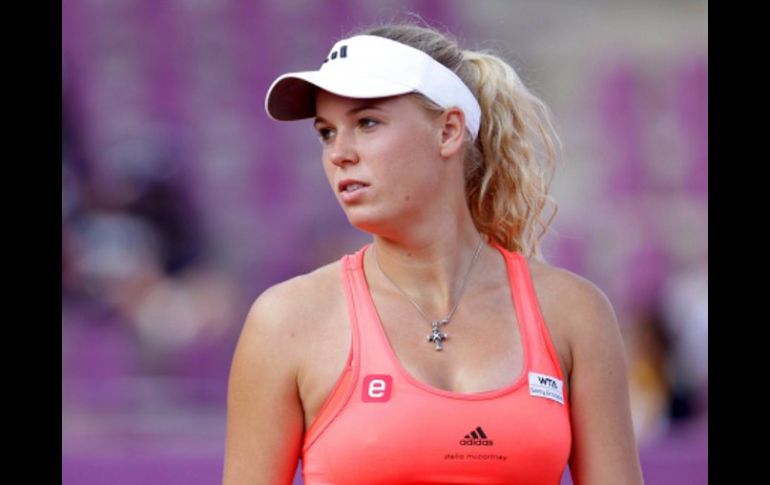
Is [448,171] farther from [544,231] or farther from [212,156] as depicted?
[212,156]

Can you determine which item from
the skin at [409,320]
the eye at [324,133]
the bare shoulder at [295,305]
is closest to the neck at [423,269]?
the skin at [409,320]

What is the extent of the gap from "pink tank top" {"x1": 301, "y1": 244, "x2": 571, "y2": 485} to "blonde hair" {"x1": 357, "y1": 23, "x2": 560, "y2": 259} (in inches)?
17.1

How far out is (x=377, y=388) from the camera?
239cm

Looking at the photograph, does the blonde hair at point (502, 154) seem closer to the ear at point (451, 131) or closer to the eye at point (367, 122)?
the ear at point (451, 131)

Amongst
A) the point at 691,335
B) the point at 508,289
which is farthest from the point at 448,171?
the point at 691,335

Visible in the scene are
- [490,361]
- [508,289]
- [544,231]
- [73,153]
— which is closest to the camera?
[490,361]

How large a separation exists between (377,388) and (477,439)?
0.20 metres

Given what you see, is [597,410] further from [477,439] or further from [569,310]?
[477,439]

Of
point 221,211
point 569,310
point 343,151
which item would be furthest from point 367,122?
point 221,211

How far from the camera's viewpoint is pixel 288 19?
673cm

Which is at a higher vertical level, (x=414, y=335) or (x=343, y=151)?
(x=343, y=151)

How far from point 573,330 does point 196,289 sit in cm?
395

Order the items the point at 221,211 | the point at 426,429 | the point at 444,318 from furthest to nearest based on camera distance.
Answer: the point at 221,211, the point at 444,318, the point at 426,429

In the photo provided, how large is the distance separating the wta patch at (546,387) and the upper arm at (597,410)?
0.08 metres
